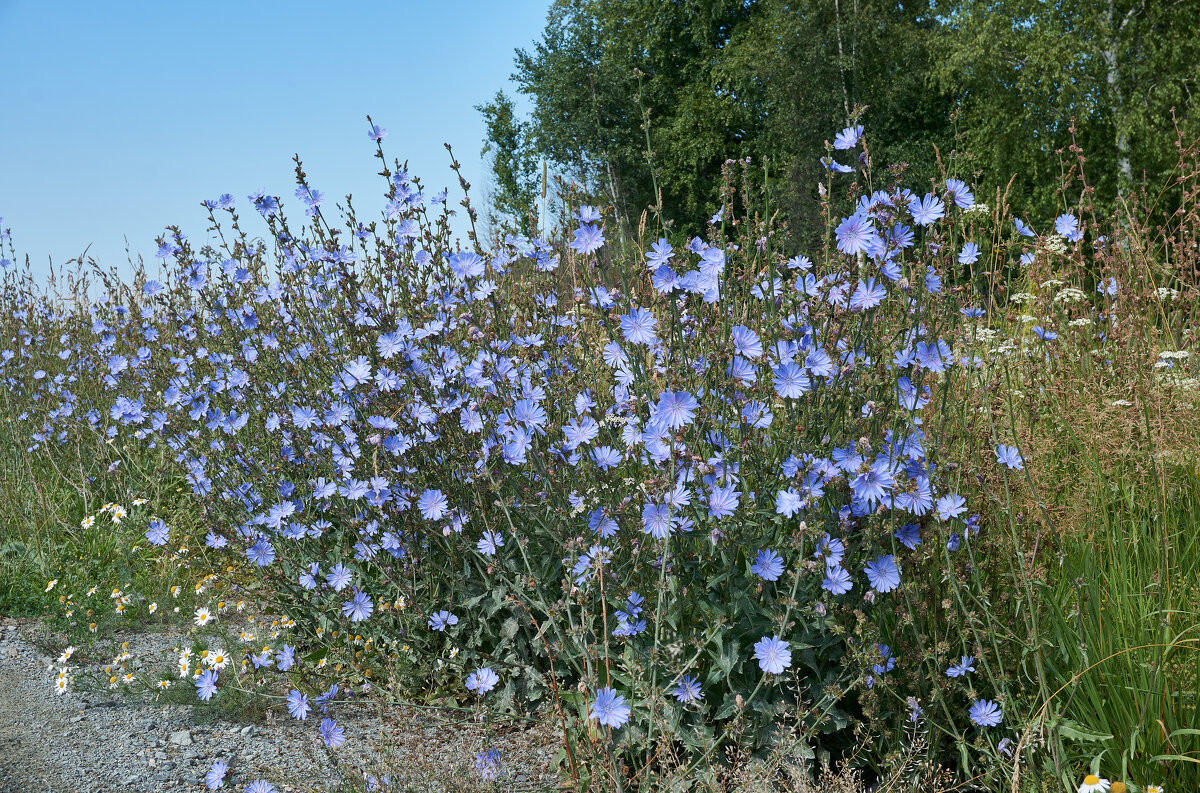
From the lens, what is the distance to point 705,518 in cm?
210

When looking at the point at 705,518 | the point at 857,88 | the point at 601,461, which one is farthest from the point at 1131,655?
the point at 857,88

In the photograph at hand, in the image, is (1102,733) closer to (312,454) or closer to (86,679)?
(312,454)

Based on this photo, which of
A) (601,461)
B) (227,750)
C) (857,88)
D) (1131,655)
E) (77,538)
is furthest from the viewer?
(857,88)

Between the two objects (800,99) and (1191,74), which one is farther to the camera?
(800,99)

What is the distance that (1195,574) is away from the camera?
96.9 inches

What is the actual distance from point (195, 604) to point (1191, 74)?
68.8ft

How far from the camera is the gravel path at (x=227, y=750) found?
2203mm

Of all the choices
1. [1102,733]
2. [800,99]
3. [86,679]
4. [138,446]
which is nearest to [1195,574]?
[1102,733]

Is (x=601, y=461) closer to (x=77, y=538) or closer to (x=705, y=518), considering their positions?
(x=705, y=518)

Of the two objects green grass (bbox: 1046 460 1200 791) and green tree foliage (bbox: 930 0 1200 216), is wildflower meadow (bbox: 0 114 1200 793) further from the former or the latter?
green tree foliage (bbox: 930 0 1200 216)

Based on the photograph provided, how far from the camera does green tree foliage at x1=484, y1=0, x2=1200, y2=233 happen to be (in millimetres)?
17953

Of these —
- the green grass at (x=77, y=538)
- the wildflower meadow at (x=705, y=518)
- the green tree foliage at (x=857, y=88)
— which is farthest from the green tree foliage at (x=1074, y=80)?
the green grass at (x=77, y=538)

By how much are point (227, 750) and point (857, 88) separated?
2304 cm

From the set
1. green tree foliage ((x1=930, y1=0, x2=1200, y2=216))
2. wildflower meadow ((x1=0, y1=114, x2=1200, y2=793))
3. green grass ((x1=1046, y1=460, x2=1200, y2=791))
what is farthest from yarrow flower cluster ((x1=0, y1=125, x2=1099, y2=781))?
green tree foliage ((x1=930, y1=0, x2=1200, y2=216))
